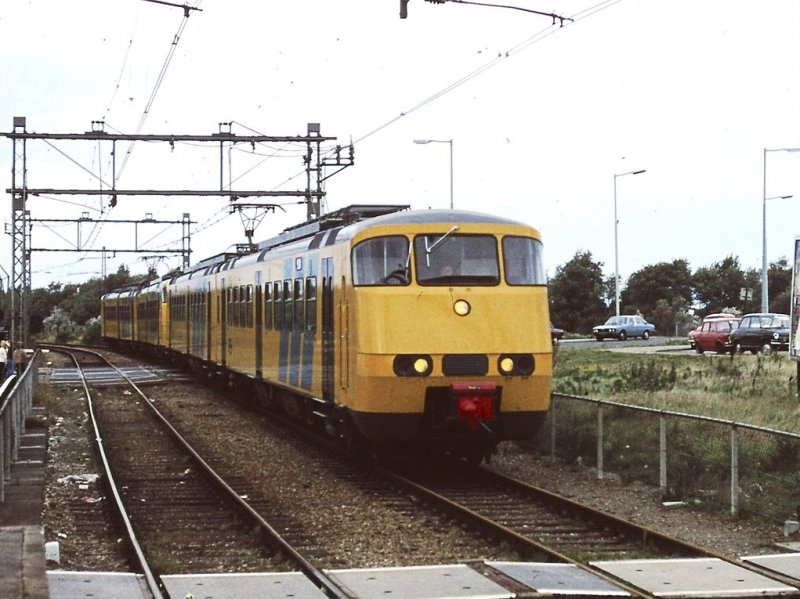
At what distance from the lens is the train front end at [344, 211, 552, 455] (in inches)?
561

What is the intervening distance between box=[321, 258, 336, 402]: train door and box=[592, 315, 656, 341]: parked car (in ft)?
153

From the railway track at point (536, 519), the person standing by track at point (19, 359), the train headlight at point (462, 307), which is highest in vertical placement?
the train headlight at point (462, 307)

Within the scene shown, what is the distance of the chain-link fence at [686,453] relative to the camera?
12.8 m

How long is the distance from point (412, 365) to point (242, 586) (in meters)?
5.33

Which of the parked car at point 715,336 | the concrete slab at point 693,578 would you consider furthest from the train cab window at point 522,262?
the parked car at point 715,336

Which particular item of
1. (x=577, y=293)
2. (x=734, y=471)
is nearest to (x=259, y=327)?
(x=734, y=471)

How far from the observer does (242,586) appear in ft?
30.3

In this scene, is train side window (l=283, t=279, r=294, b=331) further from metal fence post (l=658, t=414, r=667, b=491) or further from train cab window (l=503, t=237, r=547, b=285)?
metal fence post (l=658, t=414, r=667, b=491)

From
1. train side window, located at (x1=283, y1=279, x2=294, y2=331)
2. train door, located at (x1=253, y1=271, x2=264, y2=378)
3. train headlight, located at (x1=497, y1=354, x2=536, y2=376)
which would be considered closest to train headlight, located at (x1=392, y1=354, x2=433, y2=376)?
train headlight, located at (x1=497, y1=354, x2=536, y2=376)

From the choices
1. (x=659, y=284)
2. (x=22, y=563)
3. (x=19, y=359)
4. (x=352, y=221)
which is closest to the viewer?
(x=22, y=563)

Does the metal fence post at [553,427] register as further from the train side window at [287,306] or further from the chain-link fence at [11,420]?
the chain-link fence at [11,420]

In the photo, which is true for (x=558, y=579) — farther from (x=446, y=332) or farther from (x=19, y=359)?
(x=19, y=359)

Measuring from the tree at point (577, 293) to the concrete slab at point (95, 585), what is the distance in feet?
243

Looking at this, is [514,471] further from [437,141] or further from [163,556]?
[437,141]
